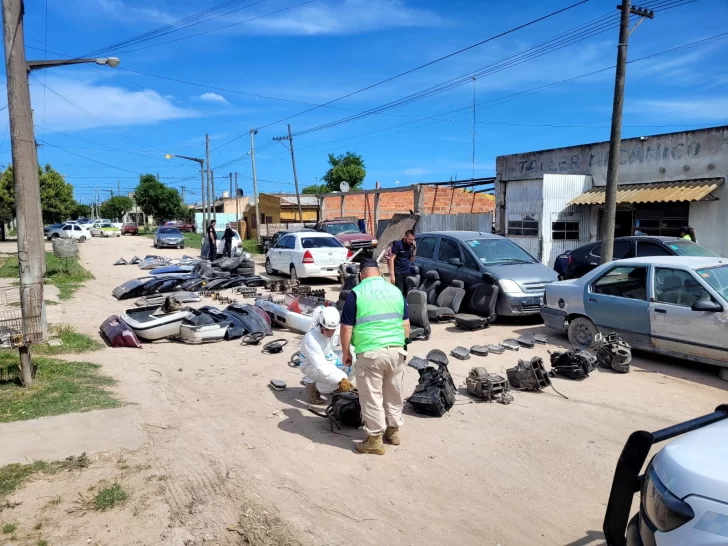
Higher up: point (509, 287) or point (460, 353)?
point (509, 287)

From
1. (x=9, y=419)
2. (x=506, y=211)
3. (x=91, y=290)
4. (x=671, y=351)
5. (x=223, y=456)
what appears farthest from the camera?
(x=506, y=211)

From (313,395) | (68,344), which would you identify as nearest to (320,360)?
(313,395)

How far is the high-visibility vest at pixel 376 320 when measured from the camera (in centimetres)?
461

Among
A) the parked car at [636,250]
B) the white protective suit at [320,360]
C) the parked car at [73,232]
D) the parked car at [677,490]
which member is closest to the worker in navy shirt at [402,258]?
the parked car at [636,250]

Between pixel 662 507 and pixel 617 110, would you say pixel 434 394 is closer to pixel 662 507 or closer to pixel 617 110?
pixel 662 507

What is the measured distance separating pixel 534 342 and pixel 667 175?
39.8 ft

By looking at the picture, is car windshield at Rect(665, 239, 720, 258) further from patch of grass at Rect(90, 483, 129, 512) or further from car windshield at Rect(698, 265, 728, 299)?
patch of grass at Rect(90, 483, 129, 512)

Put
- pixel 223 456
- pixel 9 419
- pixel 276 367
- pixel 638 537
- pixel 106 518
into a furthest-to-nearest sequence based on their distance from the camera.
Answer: pixel 276 367
pixel 9 419
pixel 223 456
pixel 106 518
pixel 638 537

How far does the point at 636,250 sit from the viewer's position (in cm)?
1184

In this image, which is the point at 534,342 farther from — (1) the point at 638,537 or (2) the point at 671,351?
(1) the point at 638,537

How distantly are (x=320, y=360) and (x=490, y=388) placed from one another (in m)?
1.97

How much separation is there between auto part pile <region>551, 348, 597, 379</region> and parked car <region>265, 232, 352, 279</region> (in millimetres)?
9826

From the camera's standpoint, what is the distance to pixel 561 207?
19062 millimetres

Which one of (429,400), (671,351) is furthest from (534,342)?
(429,400)
